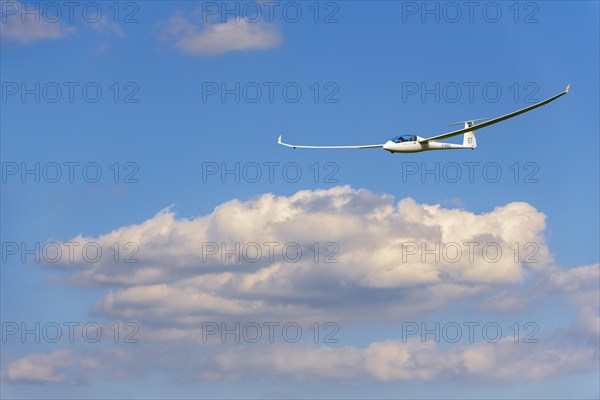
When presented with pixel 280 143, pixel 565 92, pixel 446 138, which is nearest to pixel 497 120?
pixel 446 138

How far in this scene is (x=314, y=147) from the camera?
175 metres

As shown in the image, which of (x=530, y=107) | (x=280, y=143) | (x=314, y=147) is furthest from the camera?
(x=280, y=143)

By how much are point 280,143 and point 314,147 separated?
2226 cm

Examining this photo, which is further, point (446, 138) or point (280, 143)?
point (280, 143)

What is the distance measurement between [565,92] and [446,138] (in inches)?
1306

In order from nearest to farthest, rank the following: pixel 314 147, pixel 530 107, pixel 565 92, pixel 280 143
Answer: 1. pixel 565 92
2. pixel 530 107
3. pixel 314 147
4. pixel 280 143

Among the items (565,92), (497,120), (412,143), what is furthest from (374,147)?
(565,92)

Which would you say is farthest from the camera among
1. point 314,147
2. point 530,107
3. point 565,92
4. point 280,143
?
point 280,143

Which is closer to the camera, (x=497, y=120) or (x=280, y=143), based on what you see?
(x=497, y=120)

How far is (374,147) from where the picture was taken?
178 metres

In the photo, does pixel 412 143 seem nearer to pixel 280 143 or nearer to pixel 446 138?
pixel 446 138

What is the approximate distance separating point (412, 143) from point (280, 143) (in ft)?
87.9

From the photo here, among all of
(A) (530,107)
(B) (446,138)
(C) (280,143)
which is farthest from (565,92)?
(C) (280,143)

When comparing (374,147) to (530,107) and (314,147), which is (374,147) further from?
(530,107)
